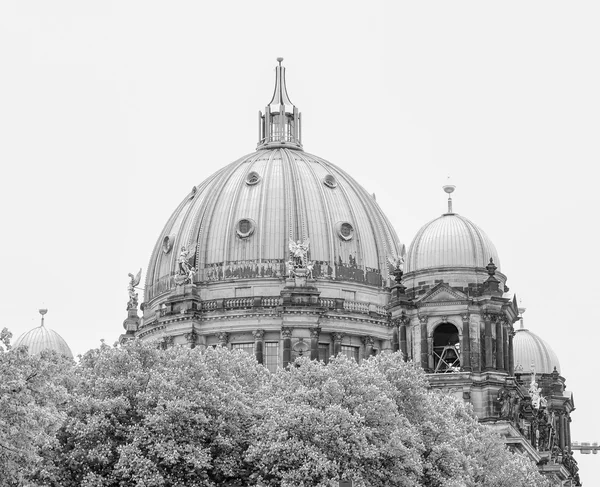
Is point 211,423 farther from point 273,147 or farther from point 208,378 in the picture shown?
point 273,147

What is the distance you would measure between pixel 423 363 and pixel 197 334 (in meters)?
28.5

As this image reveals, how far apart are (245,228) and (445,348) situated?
29.1 meters

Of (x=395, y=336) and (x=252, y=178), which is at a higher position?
(x=252, y=178)

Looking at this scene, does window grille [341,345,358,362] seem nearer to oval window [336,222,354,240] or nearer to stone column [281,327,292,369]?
stone column [281,327,292,369]

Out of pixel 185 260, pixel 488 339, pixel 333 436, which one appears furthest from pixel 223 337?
pixel 333 436

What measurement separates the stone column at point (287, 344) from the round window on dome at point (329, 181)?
16842 mm

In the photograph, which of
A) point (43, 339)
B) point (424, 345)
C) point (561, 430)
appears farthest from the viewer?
point (561, 430)

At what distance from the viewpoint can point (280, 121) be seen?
171125 millimetres

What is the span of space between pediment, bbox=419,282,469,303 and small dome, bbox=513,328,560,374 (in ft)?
168

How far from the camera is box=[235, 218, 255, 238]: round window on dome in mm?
156625

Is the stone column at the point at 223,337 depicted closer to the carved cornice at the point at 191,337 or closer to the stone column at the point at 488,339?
the carved cornice at the point at 191,337

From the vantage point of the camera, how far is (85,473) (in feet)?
306

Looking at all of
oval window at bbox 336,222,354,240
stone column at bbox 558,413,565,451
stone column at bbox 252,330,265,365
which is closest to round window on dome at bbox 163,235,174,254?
stone column at bbox 252,330,265,365

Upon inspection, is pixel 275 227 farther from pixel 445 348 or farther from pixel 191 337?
pixel 445 348
